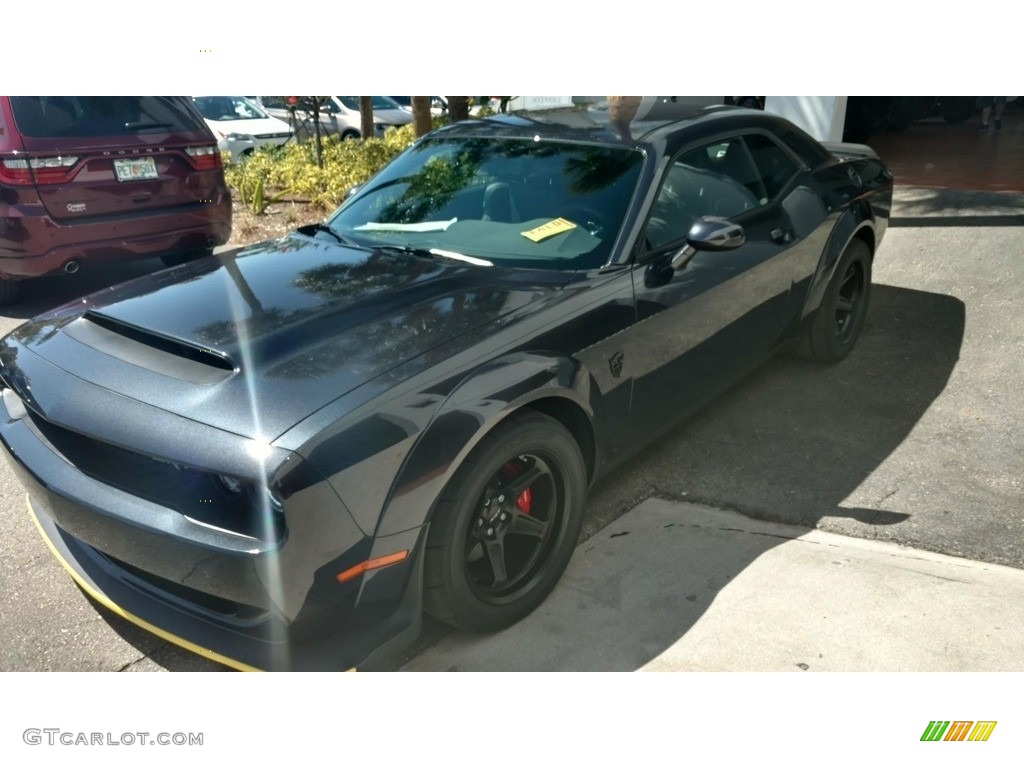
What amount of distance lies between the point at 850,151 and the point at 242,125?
9.54 m

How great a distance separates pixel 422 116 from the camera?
24.6 feet

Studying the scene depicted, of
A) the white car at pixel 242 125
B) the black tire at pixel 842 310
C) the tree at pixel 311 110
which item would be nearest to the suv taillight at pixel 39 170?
the black tire at pixel 842 310

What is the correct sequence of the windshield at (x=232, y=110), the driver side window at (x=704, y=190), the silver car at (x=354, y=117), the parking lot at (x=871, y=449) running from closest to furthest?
the parking lot at (x=871, y=449) → the driver side window at (x=704, y=190) → the windshield at (x=232, y=110) → the silver car at (x=354, y=117)

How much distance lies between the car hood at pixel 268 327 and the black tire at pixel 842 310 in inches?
80.2

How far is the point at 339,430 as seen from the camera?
2.14 metres

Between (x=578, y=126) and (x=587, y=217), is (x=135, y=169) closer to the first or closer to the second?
(x=578, y=126)

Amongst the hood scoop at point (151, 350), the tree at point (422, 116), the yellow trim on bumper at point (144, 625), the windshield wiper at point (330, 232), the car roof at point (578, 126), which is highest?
the car roof at point (578, 126)

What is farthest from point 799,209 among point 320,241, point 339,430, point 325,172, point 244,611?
point 325,172

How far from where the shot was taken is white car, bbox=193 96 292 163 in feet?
38.1

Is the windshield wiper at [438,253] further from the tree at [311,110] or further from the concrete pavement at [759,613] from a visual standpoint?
the tree at [311,110]

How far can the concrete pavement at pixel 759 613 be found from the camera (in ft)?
8.20

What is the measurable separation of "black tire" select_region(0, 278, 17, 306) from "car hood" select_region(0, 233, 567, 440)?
309 centimetres
